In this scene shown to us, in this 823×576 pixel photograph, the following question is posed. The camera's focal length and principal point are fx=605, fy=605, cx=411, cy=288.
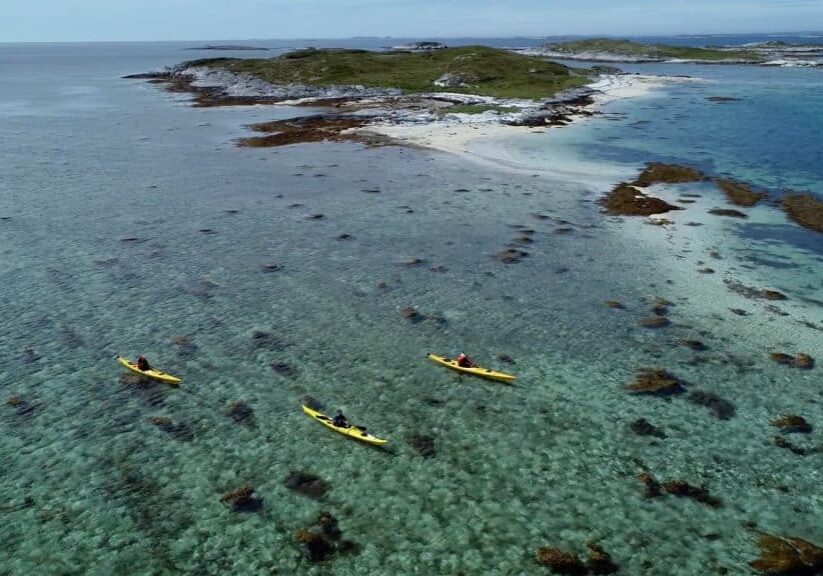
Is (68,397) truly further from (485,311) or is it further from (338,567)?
(485,311)

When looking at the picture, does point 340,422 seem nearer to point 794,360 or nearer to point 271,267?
point 271,267

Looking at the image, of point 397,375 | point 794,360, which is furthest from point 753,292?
point 397,375

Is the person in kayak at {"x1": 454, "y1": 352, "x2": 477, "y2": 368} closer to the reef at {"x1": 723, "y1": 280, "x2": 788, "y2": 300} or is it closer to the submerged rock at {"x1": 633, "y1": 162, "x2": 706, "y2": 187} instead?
the reef at {"x1": 723, "y1": 280, "x2": 788, "y2": 300}

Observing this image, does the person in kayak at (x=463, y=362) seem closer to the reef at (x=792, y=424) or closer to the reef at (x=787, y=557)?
the reef at (x=792, y=424)

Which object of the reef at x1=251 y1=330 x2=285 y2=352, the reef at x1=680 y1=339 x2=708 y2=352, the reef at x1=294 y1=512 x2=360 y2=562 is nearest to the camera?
the reef at x1=294 y1=512 x2=360 y2=562

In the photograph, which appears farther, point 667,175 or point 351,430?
point 667,175

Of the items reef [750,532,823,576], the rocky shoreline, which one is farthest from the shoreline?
reef [750,532,823,576]
